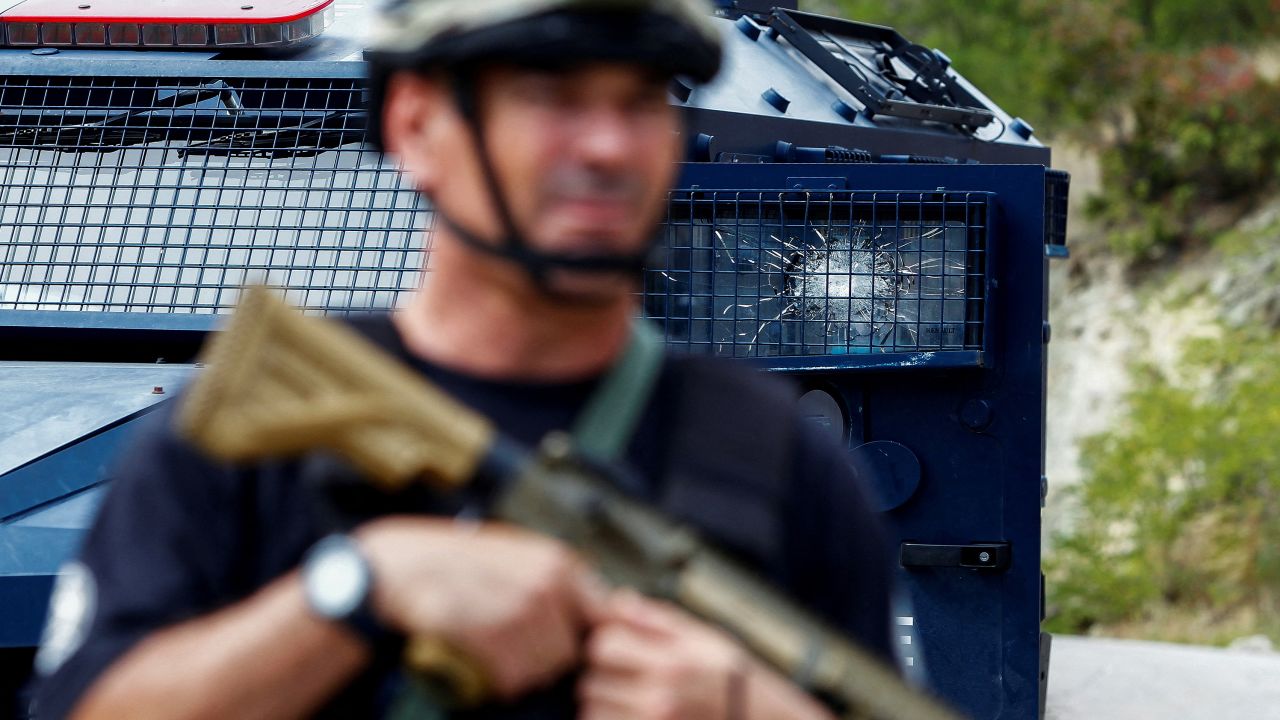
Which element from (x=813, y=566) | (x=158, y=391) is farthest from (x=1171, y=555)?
(x=813, y=566)

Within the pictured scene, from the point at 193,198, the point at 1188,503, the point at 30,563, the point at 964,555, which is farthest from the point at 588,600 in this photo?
the point at 1188,503

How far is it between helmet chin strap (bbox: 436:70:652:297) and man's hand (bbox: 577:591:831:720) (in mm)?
242

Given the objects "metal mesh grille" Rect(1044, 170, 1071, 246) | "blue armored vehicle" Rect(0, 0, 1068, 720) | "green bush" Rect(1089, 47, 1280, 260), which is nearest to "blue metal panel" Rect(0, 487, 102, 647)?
"blue armored vehicle" Rect(0, 0, 1068, 720)

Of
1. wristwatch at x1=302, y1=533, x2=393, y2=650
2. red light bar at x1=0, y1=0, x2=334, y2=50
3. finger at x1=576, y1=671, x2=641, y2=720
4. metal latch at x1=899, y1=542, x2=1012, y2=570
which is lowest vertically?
metal latch at x1=899, y1=542, x2=1012, y2=570

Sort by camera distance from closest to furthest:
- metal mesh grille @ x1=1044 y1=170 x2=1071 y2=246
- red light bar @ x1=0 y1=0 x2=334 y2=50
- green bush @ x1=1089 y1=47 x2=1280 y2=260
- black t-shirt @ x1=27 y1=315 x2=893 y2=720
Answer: black t-shirt @ x1=27 y1=315 x2=893 y2=720 < red light bar @ x1=0 y1=0 x2=334 y2=50 < metal mesh grille @ x1=1044 y1=170 x2=1071 y2=246 < green bush @ x1=1089 y1=47 x2=1280 y2=260

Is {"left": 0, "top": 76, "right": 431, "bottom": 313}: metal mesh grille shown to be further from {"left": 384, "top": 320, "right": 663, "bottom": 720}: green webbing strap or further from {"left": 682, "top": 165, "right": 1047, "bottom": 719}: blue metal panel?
{"left": 384, "top": 320, "right": 663, "bottom": 720}: green webbing strap

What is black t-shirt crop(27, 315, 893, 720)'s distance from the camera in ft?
4.33

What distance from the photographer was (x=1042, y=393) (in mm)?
3801

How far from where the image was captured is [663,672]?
125 centimetres

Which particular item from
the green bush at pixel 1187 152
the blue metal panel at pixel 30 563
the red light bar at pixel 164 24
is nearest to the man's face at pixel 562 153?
the blue metal panel at pixel 30 563

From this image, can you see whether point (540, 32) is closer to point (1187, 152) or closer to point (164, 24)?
point (164, 24)

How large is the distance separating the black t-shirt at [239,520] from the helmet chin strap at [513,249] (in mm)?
113

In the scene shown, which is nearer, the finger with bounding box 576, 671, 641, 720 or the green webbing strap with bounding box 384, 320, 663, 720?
the finger with bounding box 576, 671, 641, 720

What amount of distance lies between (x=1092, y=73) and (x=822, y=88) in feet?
38.4
